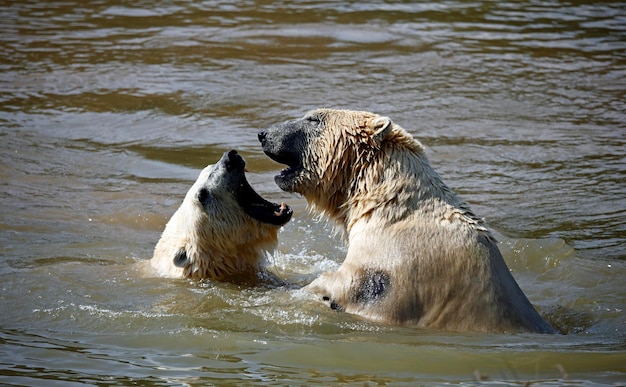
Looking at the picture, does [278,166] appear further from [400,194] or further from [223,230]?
[400,194]

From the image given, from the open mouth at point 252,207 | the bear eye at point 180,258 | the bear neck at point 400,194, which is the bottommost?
the bear eye at point 180,258

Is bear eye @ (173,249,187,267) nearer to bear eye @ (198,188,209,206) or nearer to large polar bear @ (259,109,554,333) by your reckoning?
bear eye @ (198,188,209,206)

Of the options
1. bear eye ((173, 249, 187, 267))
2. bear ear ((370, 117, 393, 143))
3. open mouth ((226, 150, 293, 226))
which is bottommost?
bear eye ((173, 249, 187, 267))

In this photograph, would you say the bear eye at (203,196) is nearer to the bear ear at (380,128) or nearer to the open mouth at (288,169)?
the open mouth at (288,169)

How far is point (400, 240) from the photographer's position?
5629mm

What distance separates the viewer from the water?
528 cm

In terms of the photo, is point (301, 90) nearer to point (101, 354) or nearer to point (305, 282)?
point (305, 282)

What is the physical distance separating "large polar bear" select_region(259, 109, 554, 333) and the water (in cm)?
14

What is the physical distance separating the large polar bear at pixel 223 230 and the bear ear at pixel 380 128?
1.20m

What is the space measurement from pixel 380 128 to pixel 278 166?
397cm

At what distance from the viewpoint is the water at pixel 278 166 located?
17.3 ft

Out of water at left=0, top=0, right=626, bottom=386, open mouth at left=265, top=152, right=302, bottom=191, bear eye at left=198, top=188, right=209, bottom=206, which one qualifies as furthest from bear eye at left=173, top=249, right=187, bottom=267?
open mouth at left=265, top=152, right=302, bottom=191

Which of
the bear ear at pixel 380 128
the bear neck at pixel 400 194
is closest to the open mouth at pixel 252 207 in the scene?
the bear neck at pixel 400 194

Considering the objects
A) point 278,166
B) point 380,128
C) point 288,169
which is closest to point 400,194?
point 380,128
